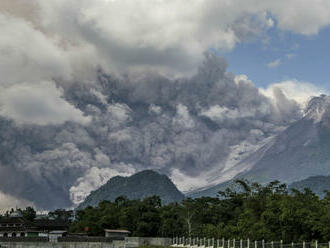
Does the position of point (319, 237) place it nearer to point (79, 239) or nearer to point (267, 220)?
point (267, 220)

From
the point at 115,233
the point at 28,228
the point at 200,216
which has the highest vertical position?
the point at 200,216

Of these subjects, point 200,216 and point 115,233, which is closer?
point 115,233

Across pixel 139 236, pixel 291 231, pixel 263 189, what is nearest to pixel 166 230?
pixel 139 236

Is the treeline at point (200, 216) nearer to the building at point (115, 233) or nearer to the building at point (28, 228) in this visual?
the building at point (115, 233)

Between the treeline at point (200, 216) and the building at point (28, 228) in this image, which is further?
the building at point (28, 228)

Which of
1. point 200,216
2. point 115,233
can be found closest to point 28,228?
point 115,233

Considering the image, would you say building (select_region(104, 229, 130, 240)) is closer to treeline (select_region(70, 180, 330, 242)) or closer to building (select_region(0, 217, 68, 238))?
treeline (select_region(70, 180, 330, 242))

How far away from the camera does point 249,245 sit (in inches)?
2721

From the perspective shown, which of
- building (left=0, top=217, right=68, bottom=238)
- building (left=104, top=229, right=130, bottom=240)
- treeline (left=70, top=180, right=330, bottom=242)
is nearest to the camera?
treeline (left=70, top=180, right=330, bottom=242)

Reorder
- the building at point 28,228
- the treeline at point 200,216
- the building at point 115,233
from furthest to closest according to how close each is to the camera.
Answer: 1. the building at point 28,228
2. the building at point 115,233
3. the treeline at point 200,216

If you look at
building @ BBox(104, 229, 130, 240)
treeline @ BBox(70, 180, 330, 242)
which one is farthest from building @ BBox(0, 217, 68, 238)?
building @ BBox(104, 229, 130, 240)

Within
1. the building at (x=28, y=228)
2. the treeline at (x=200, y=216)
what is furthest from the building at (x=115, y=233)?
the building at (x=28, y=228)

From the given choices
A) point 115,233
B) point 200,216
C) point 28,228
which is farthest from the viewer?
point 28,228

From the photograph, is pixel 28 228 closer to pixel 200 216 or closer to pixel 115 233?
pixel 115 233
